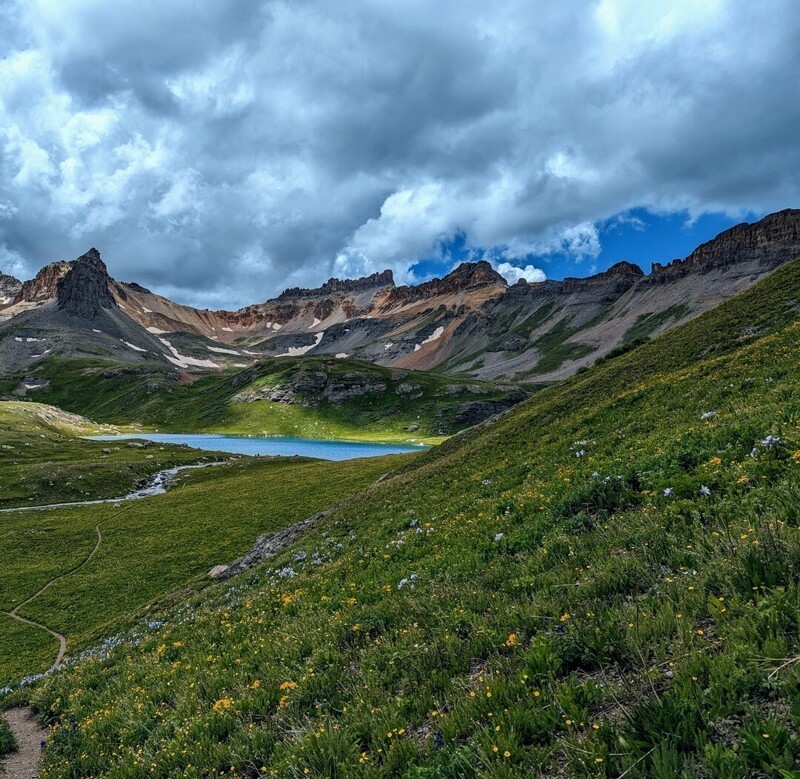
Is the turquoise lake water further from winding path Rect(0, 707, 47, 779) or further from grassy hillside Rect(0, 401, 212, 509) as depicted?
winding path Rect(0, 707, 47, 779)

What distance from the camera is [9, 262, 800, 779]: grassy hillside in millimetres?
4848

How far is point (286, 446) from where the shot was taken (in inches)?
6796

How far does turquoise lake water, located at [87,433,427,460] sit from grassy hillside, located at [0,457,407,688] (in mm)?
65570

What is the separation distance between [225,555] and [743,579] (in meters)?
43.1

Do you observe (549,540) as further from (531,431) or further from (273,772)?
(531,431)

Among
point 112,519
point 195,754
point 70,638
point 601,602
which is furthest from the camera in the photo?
point 112,519

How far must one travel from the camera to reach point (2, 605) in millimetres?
34531

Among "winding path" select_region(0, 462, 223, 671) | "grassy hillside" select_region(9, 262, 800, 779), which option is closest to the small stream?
"winding path" select_region(0, 462, 223, 671)

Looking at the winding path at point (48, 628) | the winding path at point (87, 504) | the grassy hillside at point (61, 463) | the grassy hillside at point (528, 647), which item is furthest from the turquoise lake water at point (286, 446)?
the grassy hillside at point (528, 647)

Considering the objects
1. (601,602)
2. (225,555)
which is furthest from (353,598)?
(225,555)

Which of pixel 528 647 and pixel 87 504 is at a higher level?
pixel 87 504

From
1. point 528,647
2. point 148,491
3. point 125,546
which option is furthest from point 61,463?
point 528,647

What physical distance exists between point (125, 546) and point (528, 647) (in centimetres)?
5271

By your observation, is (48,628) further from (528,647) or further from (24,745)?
(528,647)
